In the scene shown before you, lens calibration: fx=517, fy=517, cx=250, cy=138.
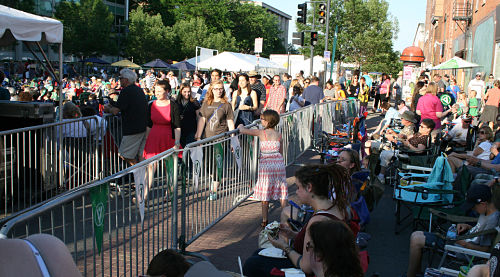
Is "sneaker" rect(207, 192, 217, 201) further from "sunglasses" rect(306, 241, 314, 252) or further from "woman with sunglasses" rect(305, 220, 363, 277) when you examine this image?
"woman with sunglasses" rect(305, 220, 363, 277)

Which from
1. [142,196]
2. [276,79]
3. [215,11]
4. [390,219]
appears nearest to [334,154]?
[390,219]

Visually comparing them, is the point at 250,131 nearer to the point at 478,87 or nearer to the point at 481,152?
the point at 481,152

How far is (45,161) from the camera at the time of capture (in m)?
7.70

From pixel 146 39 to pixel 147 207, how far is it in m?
56.6

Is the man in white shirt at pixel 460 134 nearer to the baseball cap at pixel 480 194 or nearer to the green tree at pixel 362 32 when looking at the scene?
the baseball cap at pixel 480 194

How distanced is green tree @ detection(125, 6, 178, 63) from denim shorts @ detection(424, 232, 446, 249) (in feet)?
186

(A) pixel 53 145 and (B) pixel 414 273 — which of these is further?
(A) pixel 53 145

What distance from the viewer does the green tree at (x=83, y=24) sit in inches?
2023

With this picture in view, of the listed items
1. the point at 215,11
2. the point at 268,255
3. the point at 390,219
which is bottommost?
the point at 390,219

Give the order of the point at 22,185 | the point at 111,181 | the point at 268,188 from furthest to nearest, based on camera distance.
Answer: the point at 22,185 → the point at 268,188 → the point at 111,181

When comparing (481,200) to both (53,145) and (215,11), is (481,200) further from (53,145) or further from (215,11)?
(215,11)

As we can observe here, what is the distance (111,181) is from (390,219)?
16.1 ft

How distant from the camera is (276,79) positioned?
1309 cm

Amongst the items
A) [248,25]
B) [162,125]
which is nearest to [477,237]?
[162,125]
